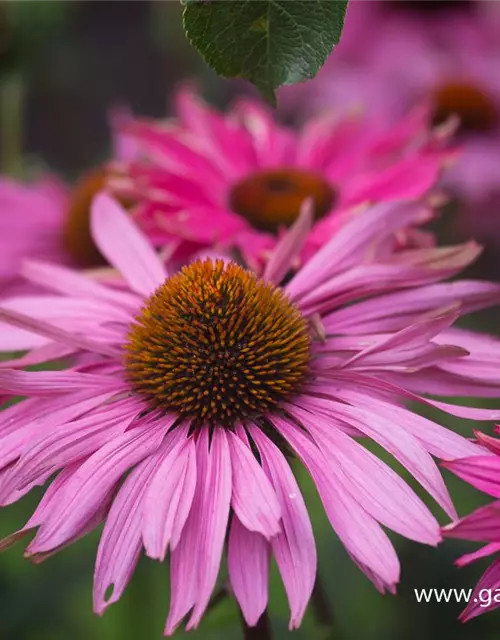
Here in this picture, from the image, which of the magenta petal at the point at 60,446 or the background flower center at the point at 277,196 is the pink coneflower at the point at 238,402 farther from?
the background flower center at the point at 277,196

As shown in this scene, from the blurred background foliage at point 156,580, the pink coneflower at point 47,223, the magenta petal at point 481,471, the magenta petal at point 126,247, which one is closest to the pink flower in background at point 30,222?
the pink coneflower at point 47,223

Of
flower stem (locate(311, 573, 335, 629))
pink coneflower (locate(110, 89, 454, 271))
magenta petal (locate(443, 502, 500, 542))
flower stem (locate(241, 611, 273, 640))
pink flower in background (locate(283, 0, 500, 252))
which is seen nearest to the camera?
magenta petal (locate(443, 502, 500, 542))

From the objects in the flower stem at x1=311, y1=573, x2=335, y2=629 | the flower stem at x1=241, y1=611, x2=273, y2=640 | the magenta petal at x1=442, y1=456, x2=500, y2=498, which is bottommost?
the flower stem at x1=311, y1=573, x2=335, y2=629

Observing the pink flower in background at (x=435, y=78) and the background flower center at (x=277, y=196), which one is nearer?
the background flower center at (x=277, y=196)

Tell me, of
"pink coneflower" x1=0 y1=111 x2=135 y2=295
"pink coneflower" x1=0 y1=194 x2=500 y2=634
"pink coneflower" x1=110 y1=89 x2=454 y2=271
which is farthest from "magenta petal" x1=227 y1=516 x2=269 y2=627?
"pink coneflower" x1=0 y1=111 x2=135 y2=295

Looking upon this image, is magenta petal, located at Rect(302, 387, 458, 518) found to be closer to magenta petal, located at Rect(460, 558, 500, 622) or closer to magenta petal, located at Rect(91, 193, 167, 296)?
magenta petal, located at Rect(460, 558, 500, 622)

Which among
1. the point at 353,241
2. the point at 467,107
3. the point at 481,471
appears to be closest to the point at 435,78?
the point at 467,107

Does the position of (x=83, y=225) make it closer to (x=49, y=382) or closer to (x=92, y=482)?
(x=49, y=382)
